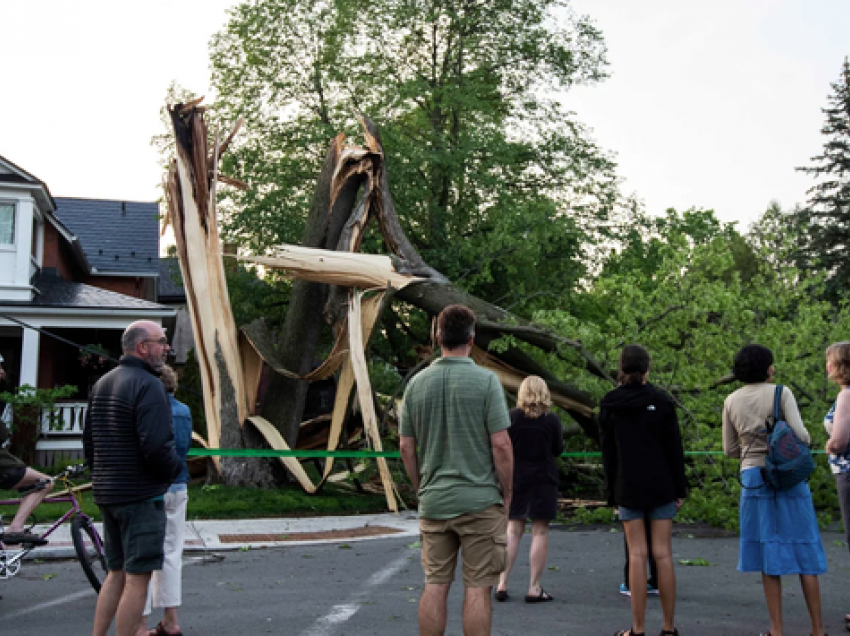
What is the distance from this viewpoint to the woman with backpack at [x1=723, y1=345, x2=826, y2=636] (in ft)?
16.4

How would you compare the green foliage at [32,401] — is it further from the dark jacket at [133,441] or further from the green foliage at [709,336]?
the dark jacket at [133,441]

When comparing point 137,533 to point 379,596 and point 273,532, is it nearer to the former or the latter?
point 379,596

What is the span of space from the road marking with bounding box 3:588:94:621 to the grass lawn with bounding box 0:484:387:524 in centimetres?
417

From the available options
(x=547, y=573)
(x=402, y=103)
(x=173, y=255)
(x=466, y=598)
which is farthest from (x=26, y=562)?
(x=173, y=255)

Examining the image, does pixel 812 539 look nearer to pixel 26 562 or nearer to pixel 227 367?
pixel 26 562

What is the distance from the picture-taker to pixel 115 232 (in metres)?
32.4

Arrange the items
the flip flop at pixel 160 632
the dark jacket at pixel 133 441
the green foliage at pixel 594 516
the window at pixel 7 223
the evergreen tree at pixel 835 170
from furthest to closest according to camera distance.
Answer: the evergreen tree at pixel 835 170, the window at pixel 7 223, the green foliage at pixel 594 516, the flip flop at pixel 160 632, the dark jacket at pixel 133 441

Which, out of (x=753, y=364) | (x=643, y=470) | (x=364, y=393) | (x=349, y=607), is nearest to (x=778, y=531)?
(x=643, y=470)

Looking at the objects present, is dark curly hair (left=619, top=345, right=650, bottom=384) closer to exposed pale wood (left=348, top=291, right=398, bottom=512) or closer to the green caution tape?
the green caution tape

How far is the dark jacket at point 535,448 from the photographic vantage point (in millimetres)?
6719

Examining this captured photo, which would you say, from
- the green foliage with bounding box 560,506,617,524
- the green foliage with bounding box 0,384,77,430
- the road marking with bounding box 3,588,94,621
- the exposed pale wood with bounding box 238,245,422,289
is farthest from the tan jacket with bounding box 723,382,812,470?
the green foliage with bounding box 0,384,77,430

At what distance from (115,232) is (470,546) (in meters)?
30.6

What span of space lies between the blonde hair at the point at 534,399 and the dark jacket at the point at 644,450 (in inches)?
51.9

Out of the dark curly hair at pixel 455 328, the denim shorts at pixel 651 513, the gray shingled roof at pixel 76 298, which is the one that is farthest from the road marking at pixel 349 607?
the gray shingled roof at pixel 76 298
